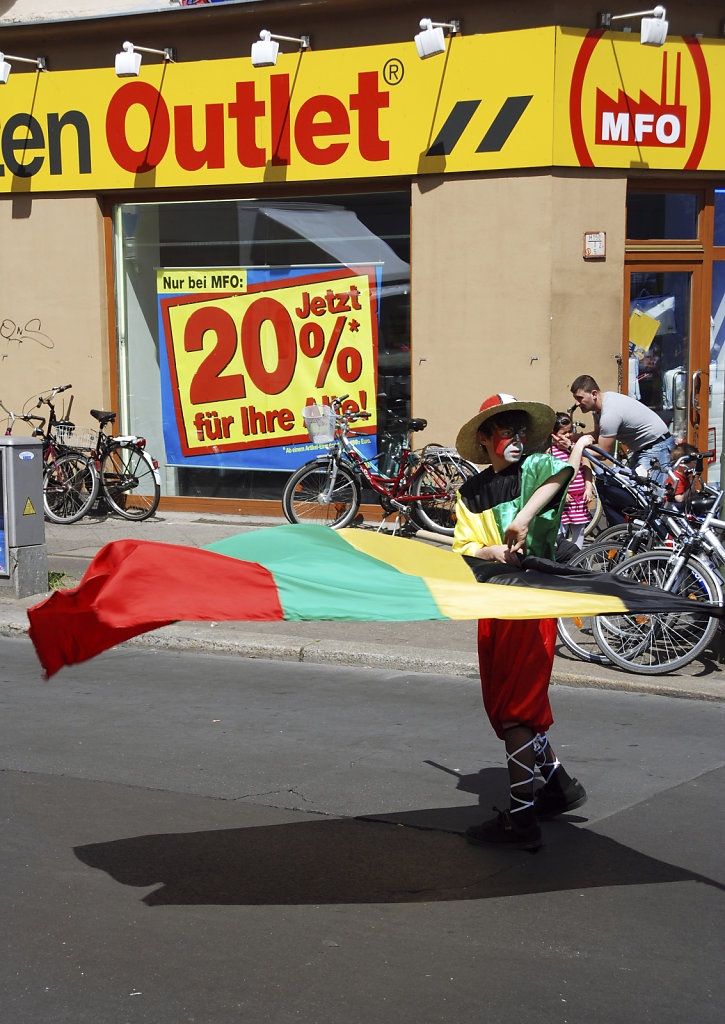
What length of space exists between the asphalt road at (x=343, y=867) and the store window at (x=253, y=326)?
6765 mm

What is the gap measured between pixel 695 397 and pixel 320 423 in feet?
13.5

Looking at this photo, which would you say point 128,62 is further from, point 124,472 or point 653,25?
point 653,25

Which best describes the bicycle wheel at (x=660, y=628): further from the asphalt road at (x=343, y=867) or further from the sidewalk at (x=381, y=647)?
the asphalt road at (x=343, y=867)

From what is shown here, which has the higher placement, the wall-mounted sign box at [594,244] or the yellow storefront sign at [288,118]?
the yellow storefront sign at [288,118]

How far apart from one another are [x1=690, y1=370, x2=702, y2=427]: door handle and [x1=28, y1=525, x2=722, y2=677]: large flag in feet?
27.9

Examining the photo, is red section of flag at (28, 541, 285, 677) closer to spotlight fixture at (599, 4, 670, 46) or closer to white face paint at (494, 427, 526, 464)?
white face paint at (494, 427, 526, 464)

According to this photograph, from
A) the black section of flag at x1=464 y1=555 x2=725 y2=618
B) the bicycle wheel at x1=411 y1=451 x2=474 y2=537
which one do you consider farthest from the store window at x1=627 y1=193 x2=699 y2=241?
the black section of flag at x1=464 y1=555 x2=725 y2=618

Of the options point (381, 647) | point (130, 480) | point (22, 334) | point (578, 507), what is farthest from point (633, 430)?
point (22, 334)

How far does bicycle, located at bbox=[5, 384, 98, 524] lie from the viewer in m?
13.8

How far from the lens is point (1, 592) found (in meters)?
10.5

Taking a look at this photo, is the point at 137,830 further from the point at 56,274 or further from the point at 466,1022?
the point at 56,274

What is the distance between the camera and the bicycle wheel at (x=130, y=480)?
45.7ft

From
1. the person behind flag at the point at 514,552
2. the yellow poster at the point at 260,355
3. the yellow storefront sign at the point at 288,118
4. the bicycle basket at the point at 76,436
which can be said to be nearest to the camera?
the person behind flag at the point at 514,552

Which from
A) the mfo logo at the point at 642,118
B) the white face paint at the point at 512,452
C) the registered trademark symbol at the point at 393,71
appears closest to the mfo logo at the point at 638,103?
the mfo logo at the point at 642,118
